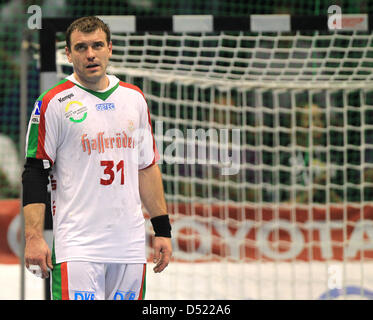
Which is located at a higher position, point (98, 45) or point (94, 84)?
point (98, 45)

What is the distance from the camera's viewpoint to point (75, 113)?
3.00 meters

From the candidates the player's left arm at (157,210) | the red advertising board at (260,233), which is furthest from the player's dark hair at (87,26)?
the red advertising board at (260,233)

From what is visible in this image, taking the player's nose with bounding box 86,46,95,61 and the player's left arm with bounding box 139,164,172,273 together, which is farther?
the player's left arm with bounding box 139,164,172,273

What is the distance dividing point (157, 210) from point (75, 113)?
0.59m

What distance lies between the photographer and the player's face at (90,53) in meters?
2.97

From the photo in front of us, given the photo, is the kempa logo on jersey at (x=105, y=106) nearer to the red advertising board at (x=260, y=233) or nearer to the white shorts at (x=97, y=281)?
the white shorts at (x=97, y=281)

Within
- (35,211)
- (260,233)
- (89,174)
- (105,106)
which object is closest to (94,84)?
(105,106)

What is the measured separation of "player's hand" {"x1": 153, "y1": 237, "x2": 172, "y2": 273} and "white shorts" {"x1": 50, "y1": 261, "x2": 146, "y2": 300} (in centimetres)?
11

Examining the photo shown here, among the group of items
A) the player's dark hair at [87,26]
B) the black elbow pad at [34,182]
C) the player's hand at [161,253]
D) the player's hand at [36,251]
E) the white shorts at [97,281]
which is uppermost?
the player's dark hair at [87,26]

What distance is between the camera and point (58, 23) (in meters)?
4.25

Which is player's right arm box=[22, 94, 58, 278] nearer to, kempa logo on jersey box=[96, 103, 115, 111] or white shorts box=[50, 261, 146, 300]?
white shorts box=[50, 261, 146, 300]

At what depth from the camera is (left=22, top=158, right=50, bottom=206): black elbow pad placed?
295cm

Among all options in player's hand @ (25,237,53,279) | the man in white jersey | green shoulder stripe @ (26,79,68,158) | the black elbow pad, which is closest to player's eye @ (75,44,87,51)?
the man in white jersey

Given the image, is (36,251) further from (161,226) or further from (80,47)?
(80,47)
